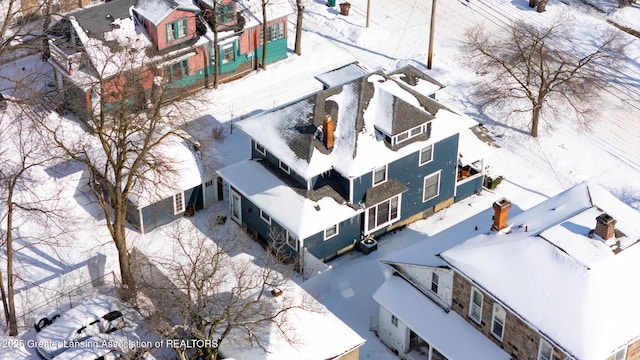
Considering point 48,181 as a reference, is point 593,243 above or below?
above

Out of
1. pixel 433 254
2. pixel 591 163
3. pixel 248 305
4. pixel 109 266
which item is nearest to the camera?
pixel 248 305

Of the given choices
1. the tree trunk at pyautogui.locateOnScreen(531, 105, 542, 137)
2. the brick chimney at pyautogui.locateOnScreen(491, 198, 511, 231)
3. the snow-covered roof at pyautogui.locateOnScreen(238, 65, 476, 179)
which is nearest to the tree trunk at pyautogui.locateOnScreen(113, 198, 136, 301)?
the snow-covered roof at pyautogui.locateOnScreen(238, 65, 476, 179)

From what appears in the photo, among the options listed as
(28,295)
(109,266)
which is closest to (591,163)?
(109,266)

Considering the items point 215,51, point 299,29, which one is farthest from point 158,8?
point 299,29

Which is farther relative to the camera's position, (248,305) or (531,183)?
(531,183)

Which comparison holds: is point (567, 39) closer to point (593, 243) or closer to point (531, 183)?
point (531, 183)

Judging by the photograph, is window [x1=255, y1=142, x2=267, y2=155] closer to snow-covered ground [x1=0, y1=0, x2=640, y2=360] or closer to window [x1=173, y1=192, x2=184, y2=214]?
snow-covered ground [x1=0, y1=0, x2=640, y2=360]

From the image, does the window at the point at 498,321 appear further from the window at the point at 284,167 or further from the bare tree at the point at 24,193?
the bare tree at the point at 24,193

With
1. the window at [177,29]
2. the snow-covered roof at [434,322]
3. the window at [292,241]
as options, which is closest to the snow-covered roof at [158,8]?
the window at [177,29]
